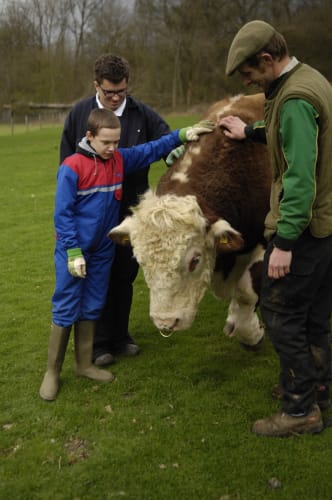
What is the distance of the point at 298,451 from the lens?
12.8ft

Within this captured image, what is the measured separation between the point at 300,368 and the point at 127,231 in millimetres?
1667

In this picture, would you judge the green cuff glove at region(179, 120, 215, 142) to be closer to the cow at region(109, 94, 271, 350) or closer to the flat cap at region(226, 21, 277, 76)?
the cow at region(109, 94, 271, 350)

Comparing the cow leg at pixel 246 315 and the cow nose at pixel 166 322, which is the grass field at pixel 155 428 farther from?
the cow nose at pixel 166 322

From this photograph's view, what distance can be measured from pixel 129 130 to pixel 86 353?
212cm

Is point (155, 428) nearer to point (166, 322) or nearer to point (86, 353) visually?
point (166, 322)

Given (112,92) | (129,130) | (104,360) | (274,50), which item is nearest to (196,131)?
(129,130)

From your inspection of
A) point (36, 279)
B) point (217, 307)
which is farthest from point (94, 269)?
point (36, 279)

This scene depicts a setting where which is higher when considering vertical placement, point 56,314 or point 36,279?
point 56,314

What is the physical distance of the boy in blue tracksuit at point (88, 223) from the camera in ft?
14.5

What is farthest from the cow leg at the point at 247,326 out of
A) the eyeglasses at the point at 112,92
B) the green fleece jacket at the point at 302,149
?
the eyeglasses at the point at 112,92

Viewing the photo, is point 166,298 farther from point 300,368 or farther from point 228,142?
point 228,142

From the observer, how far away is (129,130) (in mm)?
5223

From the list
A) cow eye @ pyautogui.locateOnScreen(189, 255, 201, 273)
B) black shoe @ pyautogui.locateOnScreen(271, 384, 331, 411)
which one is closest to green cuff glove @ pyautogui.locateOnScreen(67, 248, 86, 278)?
cow eye @ pyautogui.locateOnScreen(189, 255, 201, 273)

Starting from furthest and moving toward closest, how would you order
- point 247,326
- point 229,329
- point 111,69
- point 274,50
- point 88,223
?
point 229,329
point 247,326
point 111,69
point 88,223
point 274,50
